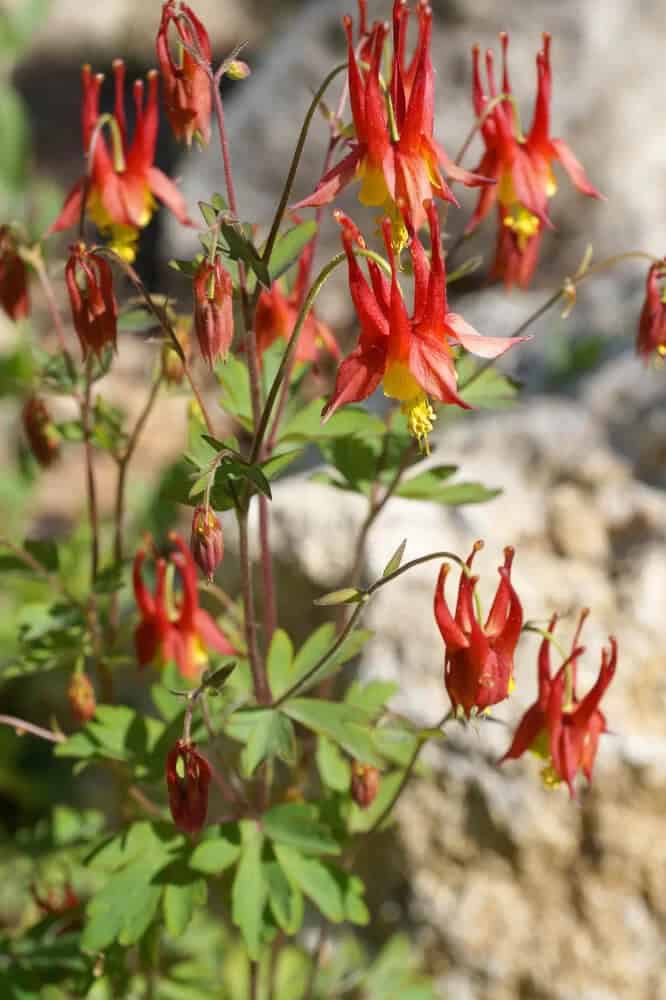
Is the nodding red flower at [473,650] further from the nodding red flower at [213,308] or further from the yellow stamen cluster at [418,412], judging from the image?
the nodding red flower at [213,308]

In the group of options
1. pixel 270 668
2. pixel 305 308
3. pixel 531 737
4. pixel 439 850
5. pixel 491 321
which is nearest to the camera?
pixel 305 308

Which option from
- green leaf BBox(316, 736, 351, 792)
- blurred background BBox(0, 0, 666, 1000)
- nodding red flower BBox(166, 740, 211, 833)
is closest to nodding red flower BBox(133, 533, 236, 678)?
green leaf BBox(316, 736, 351, 792)

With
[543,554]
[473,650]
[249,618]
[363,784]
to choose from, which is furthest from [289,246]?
[543,554]

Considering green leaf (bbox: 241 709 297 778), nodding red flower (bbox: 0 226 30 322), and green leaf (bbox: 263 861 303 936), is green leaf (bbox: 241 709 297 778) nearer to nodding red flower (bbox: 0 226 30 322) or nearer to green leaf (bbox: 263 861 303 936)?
green leaf (bbox: 263 861 303 936)

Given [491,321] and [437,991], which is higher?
[491,321]

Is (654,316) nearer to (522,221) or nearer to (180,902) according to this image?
(522,221)

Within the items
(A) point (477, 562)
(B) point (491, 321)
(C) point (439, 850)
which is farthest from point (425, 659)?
(B) point (491, 321)

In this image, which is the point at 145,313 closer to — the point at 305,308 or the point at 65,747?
the point at 305,308
